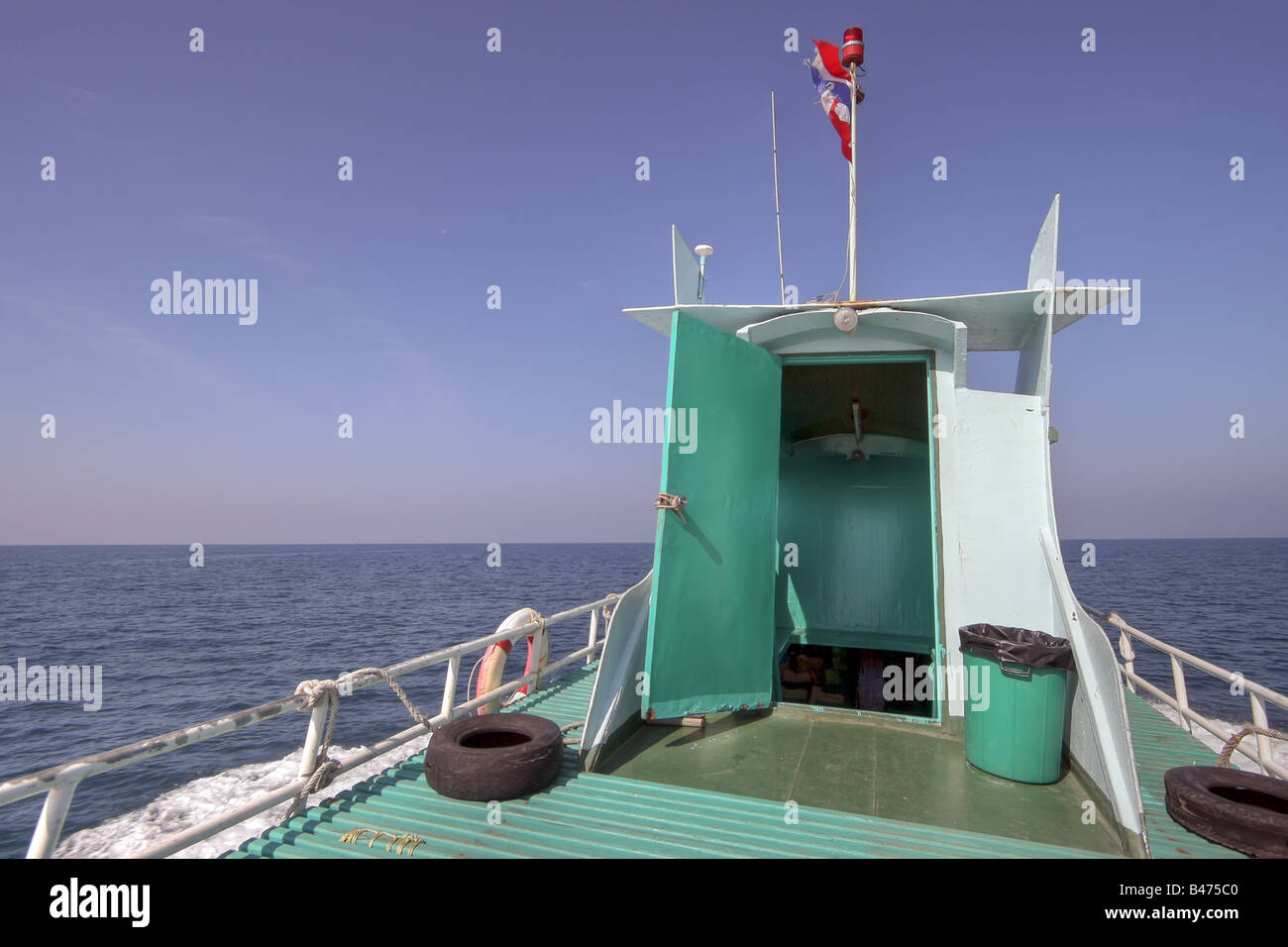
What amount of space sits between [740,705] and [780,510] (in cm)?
480

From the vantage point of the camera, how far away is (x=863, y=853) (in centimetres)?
381

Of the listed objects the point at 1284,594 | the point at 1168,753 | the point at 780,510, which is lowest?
the point at 1284,594

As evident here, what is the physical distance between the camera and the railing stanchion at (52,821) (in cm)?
274

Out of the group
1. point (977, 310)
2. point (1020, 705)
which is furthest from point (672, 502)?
point (977, 310)

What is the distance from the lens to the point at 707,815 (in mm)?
4336

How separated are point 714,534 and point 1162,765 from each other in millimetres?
4465

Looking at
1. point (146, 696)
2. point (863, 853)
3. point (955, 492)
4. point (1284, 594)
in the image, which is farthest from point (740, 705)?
point (1284, 594)

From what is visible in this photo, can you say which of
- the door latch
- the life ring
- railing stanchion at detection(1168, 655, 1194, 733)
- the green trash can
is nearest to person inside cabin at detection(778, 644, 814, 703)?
the life ring

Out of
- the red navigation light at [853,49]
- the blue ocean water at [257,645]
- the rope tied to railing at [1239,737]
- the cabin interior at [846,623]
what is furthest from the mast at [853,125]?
the blue ocean water at [257,645]

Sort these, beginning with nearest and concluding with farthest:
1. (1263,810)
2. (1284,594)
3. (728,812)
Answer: (1263,810), (728,812), (1284,594)

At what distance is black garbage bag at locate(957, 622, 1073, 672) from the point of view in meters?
5.05
